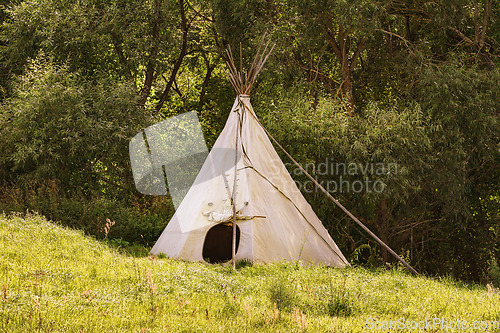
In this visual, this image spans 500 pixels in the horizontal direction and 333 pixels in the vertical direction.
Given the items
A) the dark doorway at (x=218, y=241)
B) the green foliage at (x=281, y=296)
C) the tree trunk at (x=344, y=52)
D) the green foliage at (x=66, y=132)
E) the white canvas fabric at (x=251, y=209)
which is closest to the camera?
the green foliage at (x=281, y=296)

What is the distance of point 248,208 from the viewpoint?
612 centimetres

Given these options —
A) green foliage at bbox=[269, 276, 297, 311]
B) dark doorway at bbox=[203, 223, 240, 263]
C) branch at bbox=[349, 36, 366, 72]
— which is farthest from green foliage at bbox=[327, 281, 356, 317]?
branch at bbox=[349, 36, 366, 72]

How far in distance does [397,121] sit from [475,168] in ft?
7.10

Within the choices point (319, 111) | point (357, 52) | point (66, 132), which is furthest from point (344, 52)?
point (66, 132)

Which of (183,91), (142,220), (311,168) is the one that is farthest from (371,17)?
(183,91)

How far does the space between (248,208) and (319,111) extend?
7.30ft

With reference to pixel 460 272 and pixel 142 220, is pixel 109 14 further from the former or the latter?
pixel 460 272

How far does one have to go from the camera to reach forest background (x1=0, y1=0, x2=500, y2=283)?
750 cm

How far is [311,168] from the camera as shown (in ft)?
24.7

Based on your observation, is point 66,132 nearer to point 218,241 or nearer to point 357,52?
point 218,241

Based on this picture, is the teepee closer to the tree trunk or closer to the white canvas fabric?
the white canvas fabric

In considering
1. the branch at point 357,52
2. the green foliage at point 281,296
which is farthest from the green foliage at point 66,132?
the green foliage at point 281,296

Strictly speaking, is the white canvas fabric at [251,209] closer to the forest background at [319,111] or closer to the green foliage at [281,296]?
the forest background at [319,111]

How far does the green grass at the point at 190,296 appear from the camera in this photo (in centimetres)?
329
